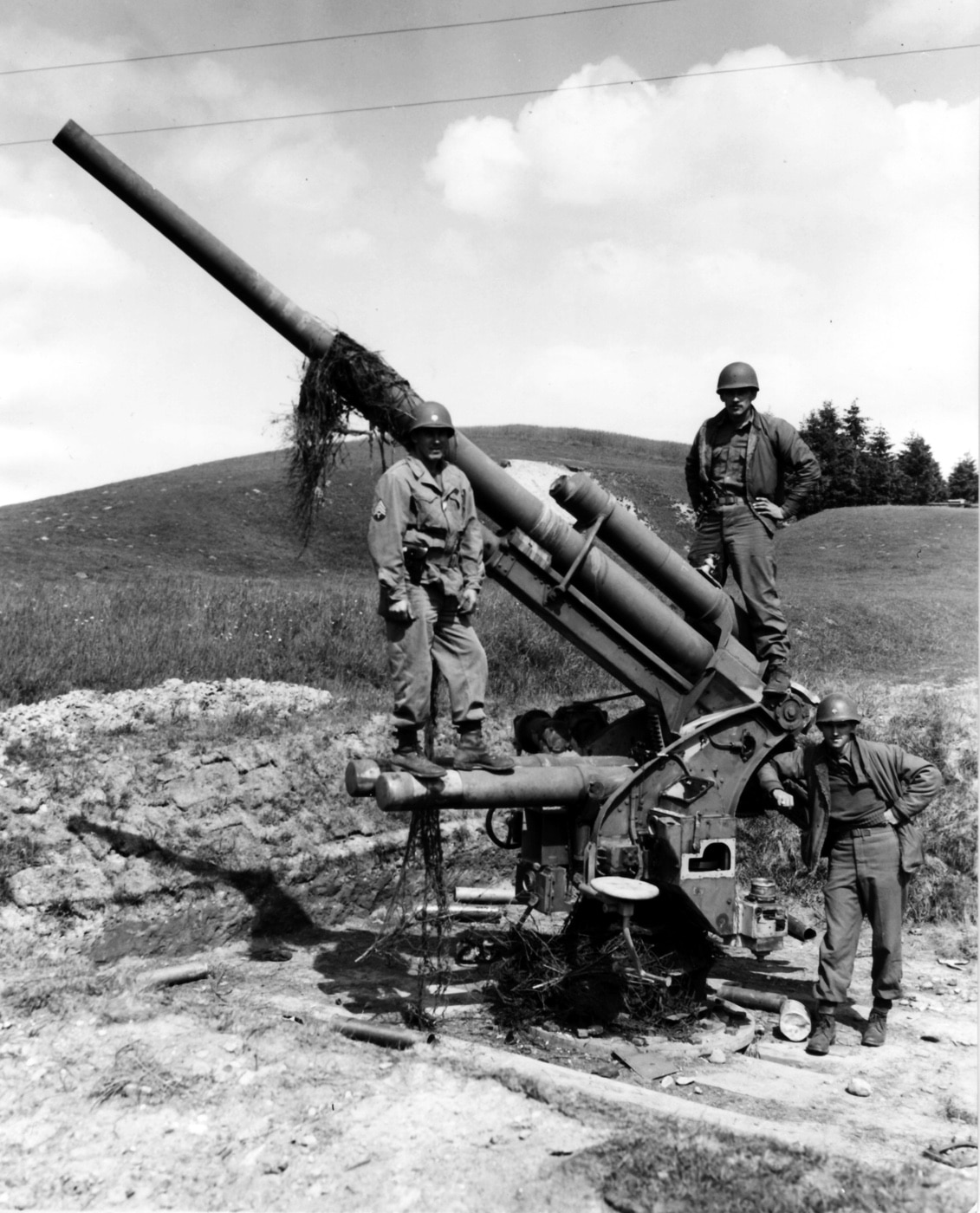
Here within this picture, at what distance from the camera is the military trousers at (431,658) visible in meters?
5.92

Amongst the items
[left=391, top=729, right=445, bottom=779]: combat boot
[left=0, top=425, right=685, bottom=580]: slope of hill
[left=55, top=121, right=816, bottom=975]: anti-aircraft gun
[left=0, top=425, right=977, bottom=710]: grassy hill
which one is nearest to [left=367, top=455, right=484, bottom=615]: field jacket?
[left=55, top=121, right=816, bottom=975]: anti-aircraft gun

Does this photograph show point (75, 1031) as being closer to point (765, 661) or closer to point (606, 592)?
point (606, 592)

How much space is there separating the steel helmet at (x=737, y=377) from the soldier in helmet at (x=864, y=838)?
2.04 meters

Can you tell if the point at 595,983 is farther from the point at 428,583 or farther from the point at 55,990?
the point at 55,990

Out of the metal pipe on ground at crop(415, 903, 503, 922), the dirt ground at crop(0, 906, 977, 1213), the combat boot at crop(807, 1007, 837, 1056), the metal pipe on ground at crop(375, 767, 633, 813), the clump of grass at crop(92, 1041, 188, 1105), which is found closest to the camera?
the dirt ground at crop(0, 906, 977, 1213)

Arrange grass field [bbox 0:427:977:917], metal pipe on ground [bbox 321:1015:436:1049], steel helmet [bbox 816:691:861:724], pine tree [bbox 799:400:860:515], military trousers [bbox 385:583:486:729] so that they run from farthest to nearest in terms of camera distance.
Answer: pine tree [bbox 799:400:860:515], grass field [bbox 0:427:977:917], steel helmet [bbox 816:691:861:724], metal pipe on ground [bbox 321:1015:436:1049], military trousers [bbox 385:583:486:729]

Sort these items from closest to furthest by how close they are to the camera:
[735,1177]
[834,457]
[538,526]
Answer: [735,1177], [538,526], [834,457]

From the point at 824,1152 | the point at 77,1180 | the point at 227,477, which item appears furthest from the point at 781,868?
the point at 227,477

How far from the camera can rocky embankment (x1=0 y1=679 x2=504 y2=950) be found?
754 cm

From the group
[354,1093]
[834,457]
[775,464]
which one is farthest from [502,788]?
[834,457]

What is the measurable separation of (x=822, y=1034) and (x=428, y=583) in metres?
3.54

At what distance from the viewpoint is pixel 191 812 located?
26.7ft

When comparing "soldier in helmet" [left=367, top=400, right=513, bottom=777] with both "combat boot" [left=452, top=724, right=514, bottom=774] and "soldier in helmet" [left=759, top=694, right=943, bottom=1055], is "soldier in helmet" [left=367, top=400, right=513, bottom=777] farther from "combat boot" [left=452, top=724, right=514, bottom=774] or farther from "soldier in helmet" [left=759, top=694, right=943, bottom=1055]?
"soldier in helmet" [left=759, top=694, right=943, bottom=1055]

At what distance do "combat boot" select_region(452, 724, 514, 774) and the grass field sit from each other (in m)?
3.58
